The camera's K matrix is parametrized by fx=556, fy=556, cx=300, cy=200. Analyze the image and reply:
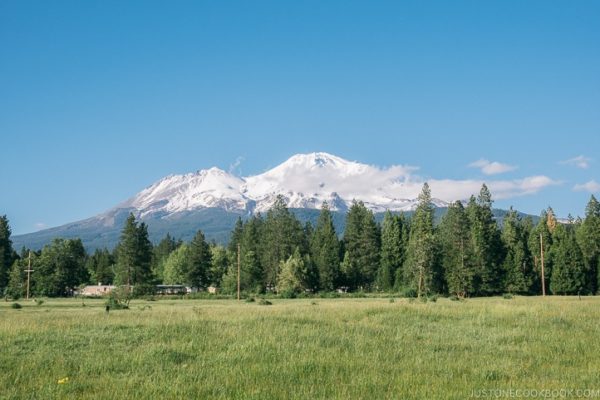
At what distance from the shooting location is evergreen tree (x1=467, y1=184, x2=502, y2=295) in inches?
3189

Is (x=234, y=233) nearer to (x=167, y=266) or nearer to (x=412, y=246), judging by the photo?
(x=167, y=266)

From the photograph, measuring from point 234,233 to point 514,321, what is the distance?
102 meters

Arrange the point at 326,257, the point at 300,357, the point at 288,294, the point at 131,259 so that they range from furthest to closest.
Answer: the point at 326,257
the point at 131,259
the point at 288,294
the point at 300,357

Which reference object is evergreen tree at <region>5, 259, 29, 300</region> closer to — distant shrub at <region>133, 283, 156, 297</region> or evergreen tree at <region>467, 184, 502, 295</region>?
distant shrub at <region>133, 283, 156, 297</region>

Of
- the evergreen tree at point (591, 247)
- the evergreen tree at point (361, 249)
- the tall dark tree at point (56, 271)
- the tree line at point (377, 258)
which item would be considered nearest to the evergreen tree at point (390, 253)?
the tree line at point (377, 258)

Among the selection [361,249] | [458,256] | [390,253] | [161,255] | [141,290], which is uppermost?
[361,249]

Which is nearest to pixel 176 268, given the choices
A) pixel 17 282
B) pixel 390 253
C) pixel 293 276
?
pixel 17 282

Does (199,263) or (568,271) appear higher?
(199,263)

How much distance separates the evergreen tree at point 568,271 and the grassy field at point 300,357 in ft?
212

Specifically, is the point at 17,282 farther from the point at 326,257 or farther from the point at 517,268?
the point at 517,268

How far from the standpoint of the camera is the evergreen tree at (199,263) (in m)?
104

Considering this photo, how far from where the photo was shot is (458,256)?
8044 cm

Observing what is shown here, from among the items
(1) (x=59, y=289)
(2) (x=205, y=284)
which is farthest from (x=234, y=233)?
(1) (x=59, y=289)

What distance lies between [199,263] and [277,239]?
15.9 metres
